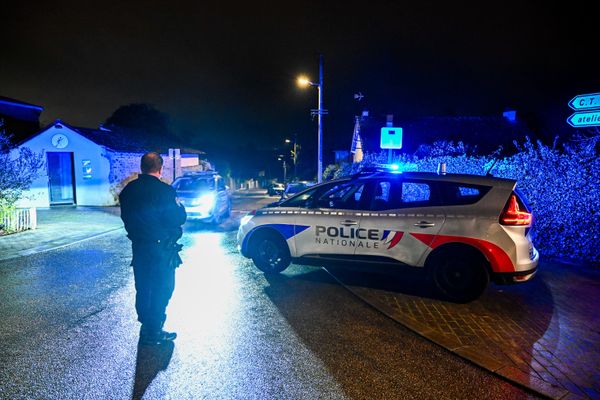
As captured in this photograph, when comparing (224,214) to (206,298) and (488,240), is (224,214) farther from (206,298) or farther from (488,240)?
(488,240)

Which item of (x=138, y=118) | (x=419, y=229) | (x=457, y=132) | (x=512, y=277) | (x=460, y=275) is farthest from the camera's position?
(x=138, y=118)

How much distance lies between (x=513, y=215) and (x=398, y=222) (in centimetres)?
148

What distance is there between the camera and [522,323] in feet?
14.6

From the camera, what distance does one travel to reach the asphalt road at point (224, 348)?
10.3 feet

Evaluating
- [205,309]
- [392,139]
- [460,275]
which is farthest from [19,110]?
[460,275]

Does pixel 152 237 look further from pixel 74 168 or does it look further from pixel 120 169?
pixel 74 168

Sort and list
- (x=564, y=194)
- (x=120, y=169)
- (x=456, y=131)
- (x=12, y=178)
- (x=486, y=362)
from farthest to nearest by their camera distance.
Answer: (x=456, y=131) → (x=120, y=169) → (x=12, y=178) → (x=564, y=194) → (x=486, y=362)

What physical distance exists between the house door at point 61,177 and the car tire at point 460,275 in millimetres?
19728

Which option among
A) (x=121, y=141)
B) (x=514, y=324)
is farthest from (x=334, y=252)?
(x=121, y=141)

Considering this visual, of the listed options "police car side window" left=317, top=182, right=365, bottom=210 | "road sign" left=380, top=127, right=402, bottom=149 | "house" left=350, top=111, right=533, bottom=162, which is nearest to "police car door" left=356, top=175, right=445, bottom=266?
"police car side window" left=317, top=182, right=365, bottom=210

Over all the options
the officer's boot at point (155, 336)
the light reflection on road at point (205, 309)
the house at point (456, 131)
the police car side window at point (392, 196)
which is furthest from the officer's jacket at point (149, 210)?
the house at point (456, 131)

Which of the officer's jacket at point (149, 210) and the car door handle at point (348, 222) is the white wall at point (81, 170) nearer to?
the car door handle at point (348, 222)

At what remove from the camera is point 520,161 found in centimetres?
783

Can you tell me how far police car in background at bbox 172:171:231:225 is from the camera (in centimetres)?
1228
